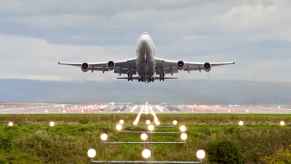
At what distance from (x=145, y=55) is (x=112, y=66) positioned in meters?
10.7

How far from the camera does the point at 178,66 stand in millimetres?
78125

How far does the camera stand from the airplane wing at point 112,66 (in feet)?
251

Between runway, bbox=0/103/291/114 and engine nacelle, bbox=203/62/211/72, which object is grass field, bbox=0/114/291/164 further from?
runway, bbox=0/103/291/114

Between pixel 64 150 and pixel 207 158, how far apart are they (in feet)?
31.7

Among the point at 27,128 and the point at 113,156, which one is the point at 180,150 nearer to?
the point at 113,156

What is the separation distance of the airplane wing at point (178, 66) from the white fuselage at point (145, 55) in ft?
15.7

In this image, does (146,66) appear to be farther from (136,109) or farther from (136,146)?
(136,146)

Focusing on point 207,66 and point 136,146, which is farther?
point 207,66

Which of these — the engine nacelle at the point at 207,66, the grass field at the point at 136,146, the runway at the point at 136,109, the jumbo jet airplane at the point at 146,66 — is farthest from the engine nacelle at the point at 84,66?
the grass field at the point at 136,146

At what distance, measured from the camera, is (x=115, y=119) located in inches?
2363

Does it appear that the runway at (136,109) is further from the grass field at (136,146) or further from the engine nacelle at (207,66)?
the grass field at (136,146)

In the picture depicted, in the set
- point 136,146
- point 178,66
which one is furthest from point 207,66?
point 136,146

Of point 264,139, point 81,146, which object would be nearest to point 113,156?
point 81,146

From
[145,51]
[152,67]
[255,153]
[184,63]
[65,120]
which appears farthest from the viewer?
[184,63]
